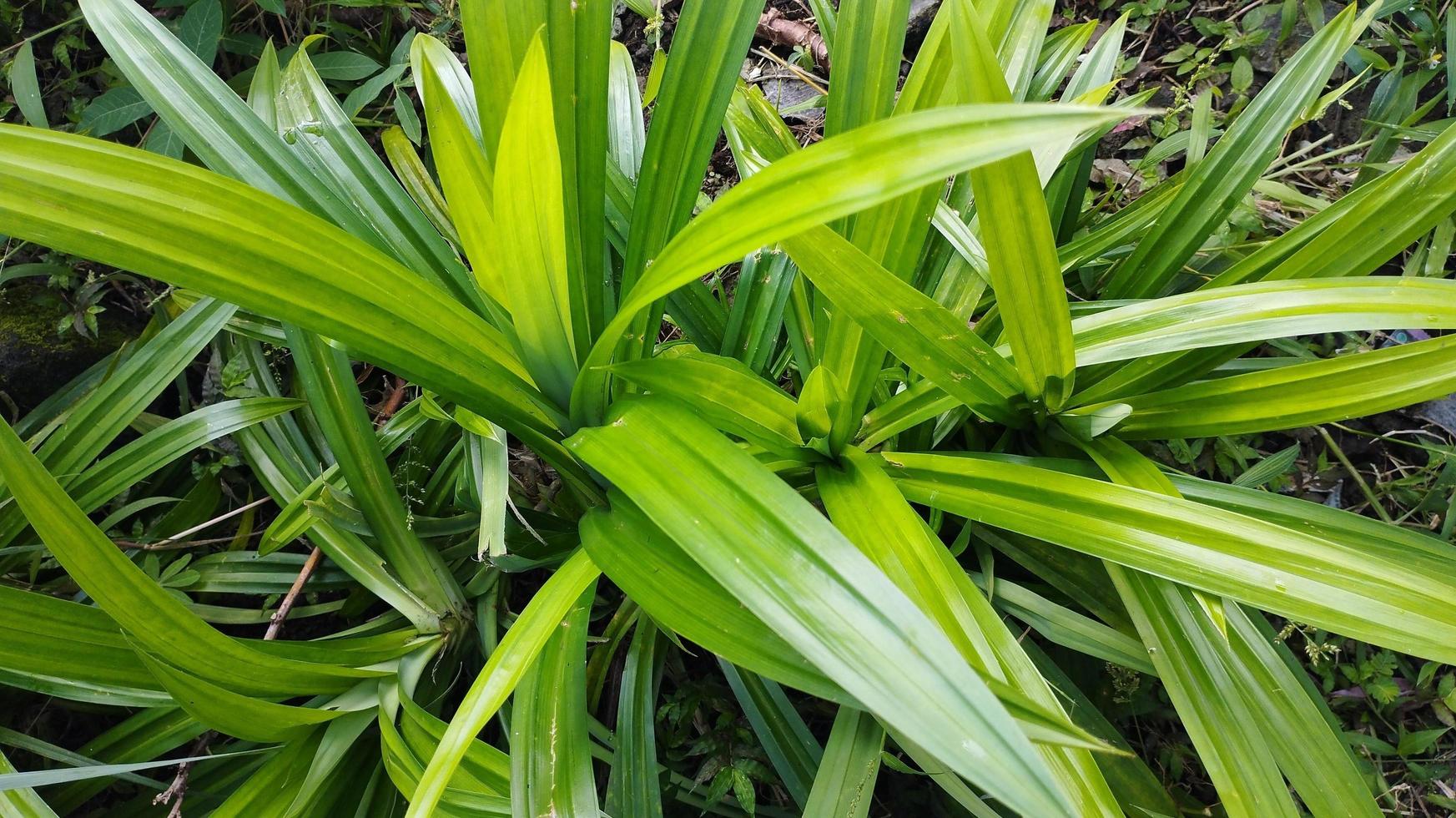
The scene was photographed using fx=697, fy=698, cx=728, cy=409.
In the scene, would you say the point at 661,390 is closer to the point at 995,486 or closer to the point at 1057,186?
the point at 995,486

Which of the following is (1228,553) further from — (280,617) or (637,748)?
(280,617)

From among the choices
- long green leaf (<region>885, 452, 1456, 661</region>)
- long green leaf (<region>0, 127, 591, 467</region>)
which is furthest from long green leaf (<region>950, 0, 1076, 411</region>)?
long green leaf (<region>0, 127, 591, 467</region>)

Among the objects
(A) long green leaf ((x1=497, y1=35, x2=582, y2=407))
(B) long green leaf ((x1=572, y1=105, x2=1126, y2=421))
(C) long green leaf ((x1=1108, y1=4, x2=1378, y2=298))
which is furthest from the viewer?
(C) long green leaf ((x1=1108, y1=4, x2=1378, y2=298))

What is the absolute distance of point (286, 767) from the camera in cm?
71

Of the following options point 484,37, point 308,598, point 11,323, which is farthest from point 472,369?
point 11,323

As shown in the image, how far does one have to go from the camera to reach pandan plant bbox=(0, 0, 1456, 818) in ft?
1.34

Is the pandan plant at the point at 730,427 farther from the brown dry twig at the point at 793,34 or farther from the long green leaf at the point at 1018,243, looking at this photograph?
the brown dry twig at the point at 793,34

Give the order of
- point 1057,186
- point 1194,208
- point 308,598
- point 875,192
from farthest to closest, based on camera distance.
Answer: point 308,598
point 1057,186
point 1194,208
point 875,192

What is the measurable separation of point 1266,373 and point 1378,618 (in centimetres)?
22

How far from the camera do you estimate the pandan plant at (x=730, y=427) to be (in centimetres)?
41

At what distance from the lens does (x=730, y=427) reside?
61 cm

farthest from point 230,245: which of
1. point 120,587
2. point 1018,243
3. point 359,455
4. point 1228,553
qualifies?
point 1228,553

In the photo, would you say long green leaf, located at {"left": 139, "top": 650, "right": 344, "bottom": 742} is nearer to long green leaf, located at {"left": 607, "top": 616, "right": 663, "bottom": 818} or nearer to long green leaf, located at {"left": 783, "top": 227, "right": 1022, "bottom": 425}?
long green leaf, located at {"left": 607, "top": 616, "right": 663, "bottom": 818}

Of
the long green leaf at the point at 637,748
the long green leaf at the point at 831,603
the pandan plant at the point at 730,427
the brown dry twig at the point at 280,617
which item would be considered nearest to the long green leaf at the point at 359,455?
the pandan plant at the point at 730,427
